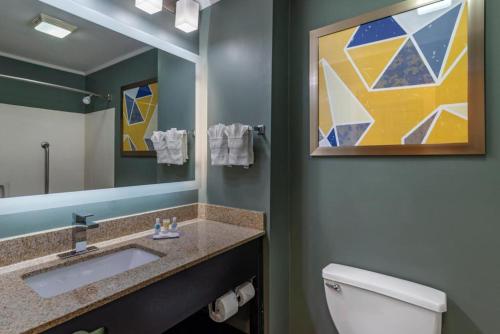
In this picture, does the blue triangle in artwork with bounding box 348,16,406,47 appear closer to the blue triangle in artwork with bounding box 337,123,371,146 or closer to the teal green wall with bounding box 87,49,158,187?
the blue triangle in artwork with bounding box 337,123,371,146

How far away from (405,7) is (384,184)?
0.84m

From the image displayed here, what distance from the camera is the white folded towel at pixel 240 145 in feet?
4.90

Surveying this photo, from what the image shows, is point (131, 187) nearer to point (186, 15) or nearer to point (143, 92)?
point (143, 92)

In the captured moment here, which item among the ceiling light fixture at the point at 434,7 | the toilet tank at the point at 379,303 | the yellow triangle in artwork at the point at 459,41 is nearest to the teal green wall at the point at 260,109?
the toilet tank at the point at 379,303

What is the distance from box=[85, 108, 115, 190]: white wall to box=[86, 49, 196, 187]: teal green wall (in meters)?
Answer: 0.03

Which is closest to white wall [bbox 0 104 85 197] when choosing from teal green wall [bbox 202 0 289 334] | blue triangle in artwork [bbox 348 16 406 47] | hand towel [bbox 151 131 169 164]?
hand towel [bbox 151 131 169 164]

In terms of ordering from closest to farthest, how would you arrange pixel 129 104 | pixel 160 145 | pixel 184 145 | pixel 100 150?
pixel 100 150
pixel 129 104
pixel 160 145
pixel 184 145

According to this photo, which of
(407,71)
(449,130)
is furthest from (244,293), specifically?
(407,71)

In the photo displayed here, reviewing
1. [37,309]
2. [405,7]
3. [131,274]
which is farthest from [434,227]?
[37,309]

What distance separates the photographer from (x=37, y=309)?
0.75 metres

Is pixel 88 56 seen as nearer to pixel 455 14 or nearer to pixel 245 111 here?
pixel 245 111

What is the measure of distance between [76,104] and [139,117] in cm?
32

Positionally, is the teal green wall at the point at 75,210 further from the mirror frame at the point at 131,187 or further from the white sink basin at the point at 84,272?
the white sink basin at the point at 84,272

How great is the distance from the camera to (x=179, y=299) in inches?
42.0
